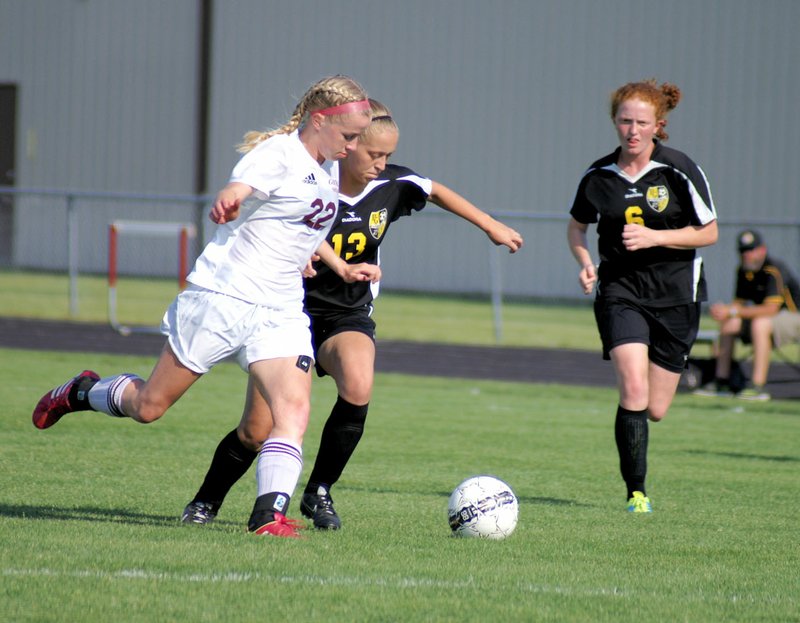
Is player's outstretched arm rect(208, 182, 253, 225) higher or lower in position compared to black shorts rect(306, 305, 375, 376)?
higher

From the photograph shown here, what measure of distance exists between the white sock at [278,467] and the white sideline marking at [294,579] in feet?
2.24

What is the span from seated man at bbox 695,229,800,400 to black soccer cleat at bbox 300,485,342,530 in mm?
8567

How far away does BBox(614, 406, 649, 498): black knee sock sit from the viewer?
21.9 ft

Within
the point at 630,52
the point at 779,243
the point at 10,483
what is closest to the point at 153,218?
the point at 630,52

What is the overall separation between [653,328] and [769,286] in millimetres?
7552

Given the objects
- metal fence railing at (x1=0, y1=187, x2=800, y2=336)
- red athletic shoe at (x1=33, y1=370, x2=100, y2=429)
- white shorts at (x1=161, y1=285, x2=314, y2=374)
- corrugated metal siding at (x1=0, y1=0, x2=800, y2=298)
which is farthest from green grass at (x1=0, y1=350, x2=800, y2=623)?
corrugated metal siding at (x1=0, y1=0, x2=800, y2=298)

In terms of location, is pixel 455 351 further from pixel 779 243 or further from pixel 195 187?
pixel 195 187

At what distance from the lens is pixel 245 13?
28.7m

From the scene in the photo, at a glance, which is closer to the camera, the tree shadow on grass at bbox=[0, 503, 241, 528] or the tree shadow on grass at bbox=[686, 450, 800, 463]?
the tree shadow on grass at bbox=[0, 503, 241, 528]

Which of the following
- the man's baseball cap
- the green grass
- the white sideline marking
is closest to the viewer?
the green grass

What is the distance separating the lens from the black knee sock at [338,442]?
5.93 metres

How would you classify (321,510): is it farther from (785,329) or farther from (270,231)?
(785,329)

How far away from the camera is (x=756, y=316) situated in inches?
546

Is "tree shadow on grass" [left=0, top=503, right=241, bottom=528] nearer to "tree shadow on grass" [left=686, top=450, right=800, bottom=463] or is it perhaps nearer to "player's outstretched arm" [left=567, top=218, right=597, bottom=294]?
"player's outstretched arm" [left=567, top=218, right=597, bottom=294]
